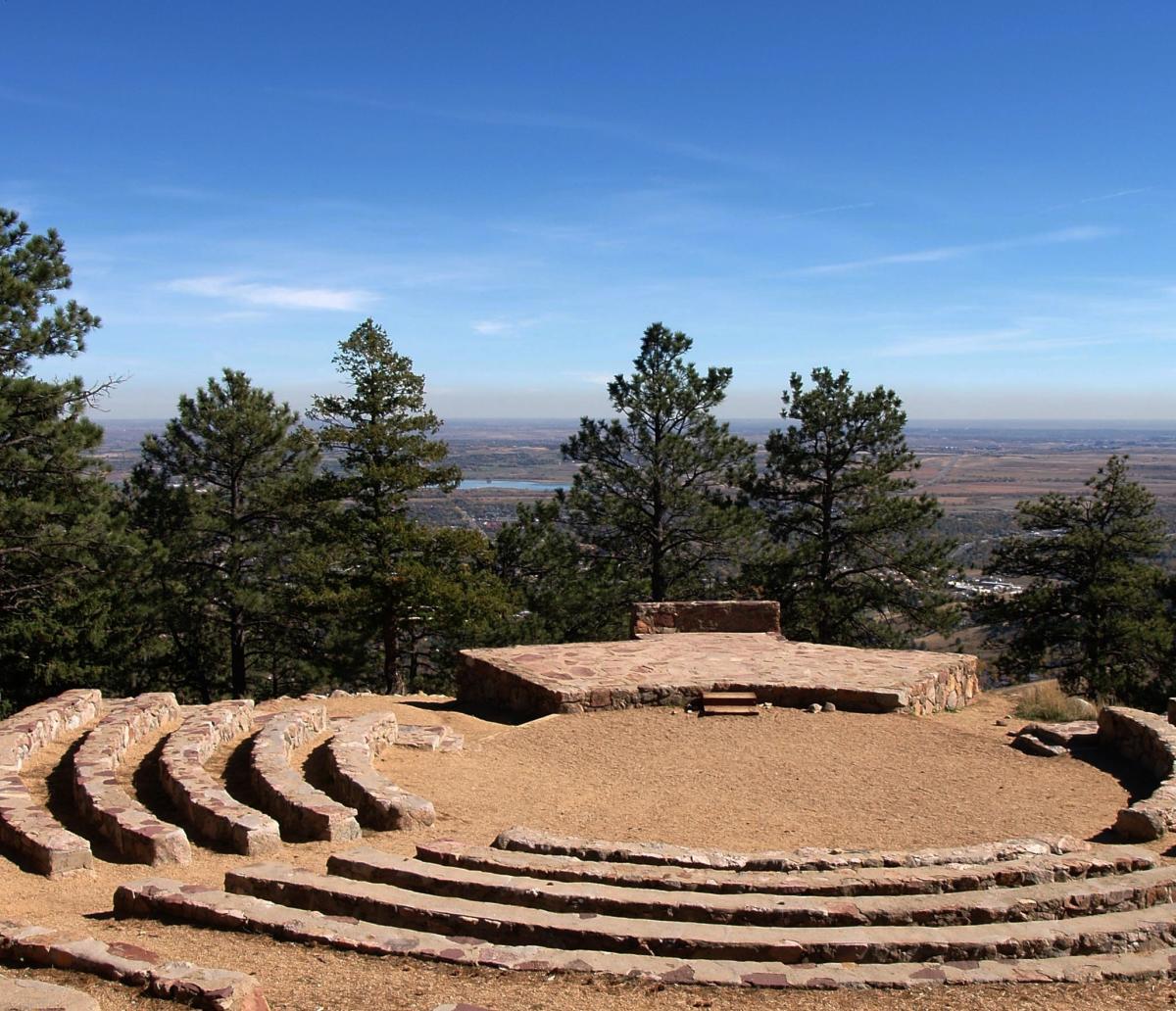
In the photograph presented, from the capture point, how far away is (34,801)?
8445mm

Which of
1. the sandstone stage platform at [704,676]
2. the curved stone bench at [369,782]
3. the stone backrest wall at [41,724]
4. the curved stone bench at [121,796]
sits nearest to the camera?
the curved stone bench at [121,796]

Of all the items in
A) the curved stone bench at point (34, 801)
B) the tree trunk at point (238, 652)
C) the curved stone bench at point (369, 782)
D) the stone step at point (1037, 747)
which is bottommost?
the tree trunk at point (238, 652)

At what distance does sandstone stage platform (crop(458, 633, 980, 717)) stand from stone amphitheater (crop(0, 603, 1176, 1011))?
71 mm

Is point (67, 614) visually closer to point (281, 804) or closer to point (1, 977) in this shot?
point (281, 804)

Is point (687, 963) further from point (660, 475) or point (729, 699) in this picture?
point (660, 475)

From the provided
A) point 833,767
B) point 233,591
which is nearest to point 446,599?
point 233,591

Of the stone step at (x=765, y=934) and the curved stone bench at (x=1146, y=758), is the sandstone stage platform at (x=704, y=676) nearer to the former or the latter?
the curved stone bench at (x=1146, y=758)

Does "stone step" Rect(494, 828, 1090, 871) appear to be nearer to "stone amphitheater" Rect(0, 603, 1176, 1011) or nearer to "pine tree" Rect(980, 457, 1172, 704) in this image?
"stone amphitheater" Rect(0, 603, 1176, 1011)

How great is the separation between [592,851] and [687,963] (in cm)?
172

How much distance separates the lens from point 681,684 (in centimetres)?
1291

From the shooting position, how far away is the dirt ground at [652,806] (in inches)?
191

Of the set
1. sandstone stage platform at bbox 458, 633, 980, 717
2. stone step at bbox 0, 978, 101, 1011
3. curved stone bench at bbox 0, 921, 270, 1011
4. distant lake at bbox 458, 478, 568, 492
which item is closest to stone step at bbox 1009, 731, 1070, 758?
sandstone stage platform at bbox 458, 633, 980, 717

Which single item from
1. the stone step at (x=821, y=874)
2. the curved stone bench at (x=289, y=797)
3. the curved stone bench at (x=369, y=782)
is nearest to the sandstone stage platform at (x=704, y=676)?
the curved stone bench at (x=369, y=782)

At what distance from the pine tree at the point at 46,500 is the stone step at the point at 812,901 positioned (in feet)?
45.7
